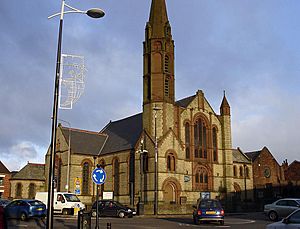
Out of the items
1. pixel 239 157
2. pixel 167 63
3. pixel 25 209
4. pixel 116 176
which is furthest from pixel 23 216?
pixel 239 157

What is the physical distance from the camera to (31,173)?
6719cm

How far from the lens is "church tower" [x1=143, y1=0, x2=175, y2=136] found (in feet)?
158

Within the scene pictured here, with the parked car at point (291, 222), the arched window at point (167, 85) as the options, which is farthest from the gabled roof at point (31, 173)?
the parked car at point (291, 222)

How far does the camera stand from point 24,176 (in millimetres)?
66312

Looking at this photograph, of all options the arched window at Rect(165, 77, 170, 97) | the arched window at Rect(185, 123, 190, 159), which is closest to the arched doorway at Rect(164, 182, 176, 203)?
the arched window at Rect(185, 123, 190, 159)

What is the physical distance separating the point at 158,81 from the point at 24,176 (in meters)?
32.9

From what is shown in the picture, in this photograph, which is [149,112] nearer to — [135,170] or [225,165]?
[135,170]

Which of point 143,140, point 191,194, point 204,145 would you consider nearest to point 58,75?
point 143,140

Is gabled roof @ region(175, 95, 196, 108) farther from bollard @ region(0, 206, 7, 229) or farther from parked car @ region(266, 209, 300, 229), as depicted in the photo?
bollard @ region(0, 206, 7, 229)

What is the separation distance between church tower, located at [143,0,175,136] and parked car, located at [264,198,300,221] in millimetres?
21423

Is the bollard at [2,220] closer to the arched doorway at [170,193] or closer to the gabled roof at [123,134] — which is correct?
the arched doorway at [170,193]

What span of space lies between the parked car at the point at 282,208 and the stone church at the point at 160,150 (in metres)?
14.9

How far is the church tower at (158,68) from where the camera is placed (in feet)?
158

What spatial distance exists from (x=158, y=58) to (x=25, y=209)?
1192 inches
